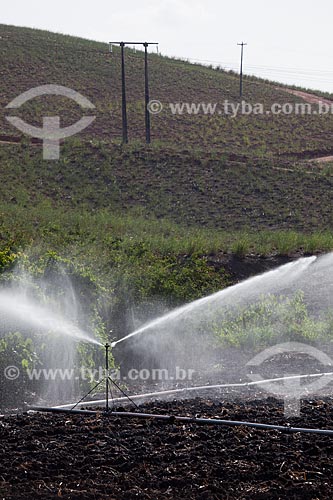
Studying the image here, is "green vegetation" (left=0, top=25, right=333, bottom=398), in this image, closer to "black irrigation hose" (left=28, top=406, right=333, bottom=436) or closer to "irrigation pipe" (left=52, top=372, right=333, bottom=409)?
"irrigation pipe" (left=52, top=372, right=333, bottom=409)

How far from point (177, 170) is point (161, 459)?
1081 inches

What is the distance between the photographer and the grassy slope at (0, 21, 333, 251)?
31109 mm

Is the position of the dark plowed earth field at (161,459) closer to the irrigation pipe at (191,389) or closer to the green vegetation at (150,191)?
the irrigation pipe at (191,389)

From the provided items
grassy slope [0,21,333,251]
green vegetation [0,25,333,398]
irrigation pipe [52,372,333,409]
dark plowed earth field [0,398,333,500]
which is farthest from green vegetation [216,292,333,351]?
grassy slope [0,21,333,251]

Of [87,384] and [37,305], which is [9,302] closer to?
[37,305]

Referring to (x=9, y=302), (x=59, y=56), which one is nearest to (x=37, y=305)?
(x=9, y=302)

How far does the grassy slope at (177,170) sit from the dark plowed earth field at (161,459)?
12.4 m

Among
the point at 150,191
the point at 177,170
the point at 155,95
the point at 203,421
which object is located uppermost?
the point at 155,95

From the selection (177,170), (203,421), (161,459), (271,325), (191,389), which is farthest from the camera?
(177,170)

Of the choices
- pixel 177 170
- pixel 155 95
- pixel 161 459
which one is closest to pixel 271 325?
pixel 161 459

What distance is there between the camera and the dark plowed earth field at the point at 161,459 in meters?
8.64

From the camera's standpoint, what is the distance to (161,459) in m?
9.51

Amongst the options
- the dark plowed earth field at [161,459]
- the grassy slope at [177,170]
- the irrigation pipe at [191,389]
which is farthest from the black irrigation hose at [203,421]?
the grassy slope at [177,170]

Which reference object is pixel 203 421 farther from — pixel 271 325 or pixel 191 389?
pixel 271 325
